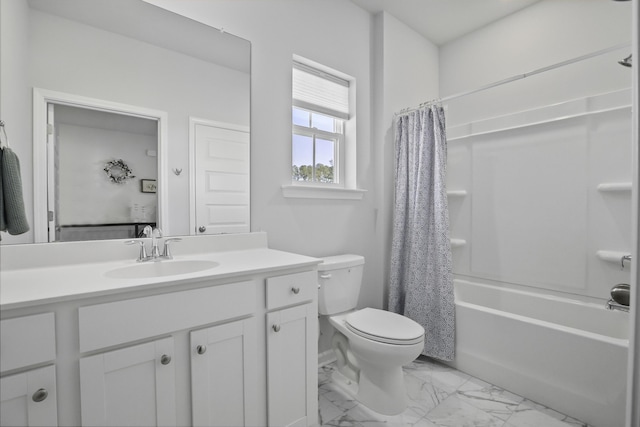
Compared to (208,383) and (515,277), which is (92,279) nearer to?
(208,383)

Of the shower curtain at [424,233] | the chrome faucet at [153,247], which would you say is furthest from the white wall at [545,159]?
the chrome faucet at [153,247]

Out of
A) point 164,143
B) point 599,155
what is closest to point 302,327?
point 164,143

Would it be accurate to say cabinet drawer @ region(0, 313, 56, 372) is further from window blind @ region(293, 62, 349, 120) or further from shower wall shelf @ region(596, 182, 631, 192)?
shower wall shelf @ region(596, 182, 631, 192)

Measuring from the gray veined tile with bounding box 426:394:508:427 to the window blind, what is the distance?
2026 millimetres

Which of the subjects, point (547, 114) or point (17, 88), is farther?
point (547, 114)

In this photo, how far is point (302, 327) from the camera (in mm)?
1435

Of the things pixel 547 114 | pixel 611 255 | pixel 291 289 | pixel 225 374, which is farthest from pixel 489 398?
pixel 547 114

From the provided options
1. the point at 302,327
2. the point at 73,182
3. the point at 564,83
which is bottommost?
the point at 302,327

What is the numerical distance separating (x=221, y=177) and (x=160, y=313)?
2.82 ft

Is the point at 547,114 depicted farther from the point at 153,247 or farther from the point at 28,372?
the point at 28,372

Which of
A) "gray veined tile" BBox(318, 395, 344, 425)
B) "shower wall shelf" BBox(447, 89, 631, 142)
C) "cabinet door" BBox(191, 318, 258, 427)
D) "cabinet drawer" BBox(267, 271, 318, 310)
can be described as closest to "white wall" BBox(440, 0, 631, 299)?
"shower wall shelf" BBox(447, 89, 631, 142)

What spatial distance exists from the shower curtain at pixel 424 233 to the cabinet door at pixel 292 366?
3.52 feet

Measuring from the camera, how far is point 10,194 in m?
1.15

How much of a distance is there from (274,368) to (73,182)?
3.86ft
